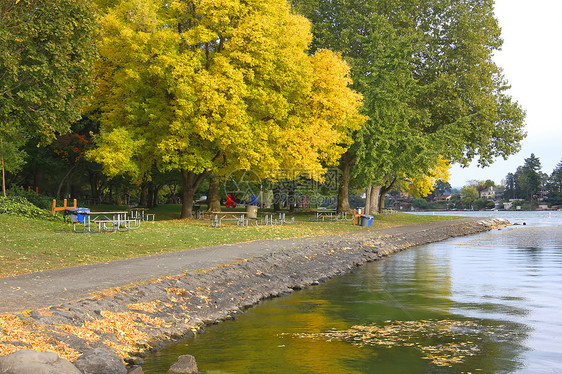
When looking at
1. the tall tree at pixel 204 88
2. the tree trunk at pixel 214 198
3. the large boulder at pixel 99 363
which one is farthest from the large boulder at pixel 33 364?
the tree trunk at pixel 214 198

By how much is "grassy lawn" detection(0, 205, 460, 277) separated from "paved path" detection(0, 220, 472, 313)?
0.97 metres

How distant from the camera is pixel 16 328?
920 cm

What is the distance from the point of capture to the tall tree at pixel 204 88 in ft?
107

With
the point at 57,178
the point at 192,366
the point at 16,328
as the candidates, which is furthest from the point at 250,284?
the point at 57,178

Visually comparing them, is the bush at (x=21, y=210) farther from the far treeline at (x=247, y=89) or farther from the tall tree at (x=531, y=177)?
the tall tree at (x=531, y=177)

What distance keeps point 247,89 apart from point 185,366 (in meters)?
26.8

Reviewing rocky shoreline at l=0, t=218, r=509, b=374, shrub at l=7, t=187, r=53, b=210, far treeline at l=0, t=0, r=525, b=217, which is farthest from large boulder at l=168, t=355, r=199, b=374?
shrub at l=7, t=187, r=53, b=210

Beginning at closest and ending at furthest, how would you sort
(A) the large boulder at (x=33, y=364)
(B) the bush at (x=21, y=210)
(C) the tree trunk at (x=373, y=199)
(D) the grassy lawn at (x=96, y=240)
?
1. (A) the large boulder at (x=33, y=364)
2. (D) the grassy lawn at (x=96, y=240)
3. (B) the bush at (x=21, y=210)
4. (C) the tree trunk at (x=373, y=199)

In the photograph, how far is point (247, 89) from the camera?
35.0 m

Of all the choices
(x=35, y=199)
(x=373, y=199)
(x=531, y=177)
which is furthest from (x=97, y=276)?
(x=531, y=177)

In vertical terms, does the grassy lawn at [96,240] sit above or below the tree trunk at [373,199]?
below

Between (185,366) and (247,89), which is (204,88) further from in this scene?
(185,366)

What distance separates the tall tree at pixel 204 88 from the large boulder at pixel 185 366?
23489 mm

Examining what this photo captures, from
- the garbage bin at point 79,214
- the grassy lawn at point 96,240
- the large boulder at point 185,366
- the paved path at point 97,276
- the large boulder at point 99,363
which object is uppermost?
the garbage bin at point 79,214
